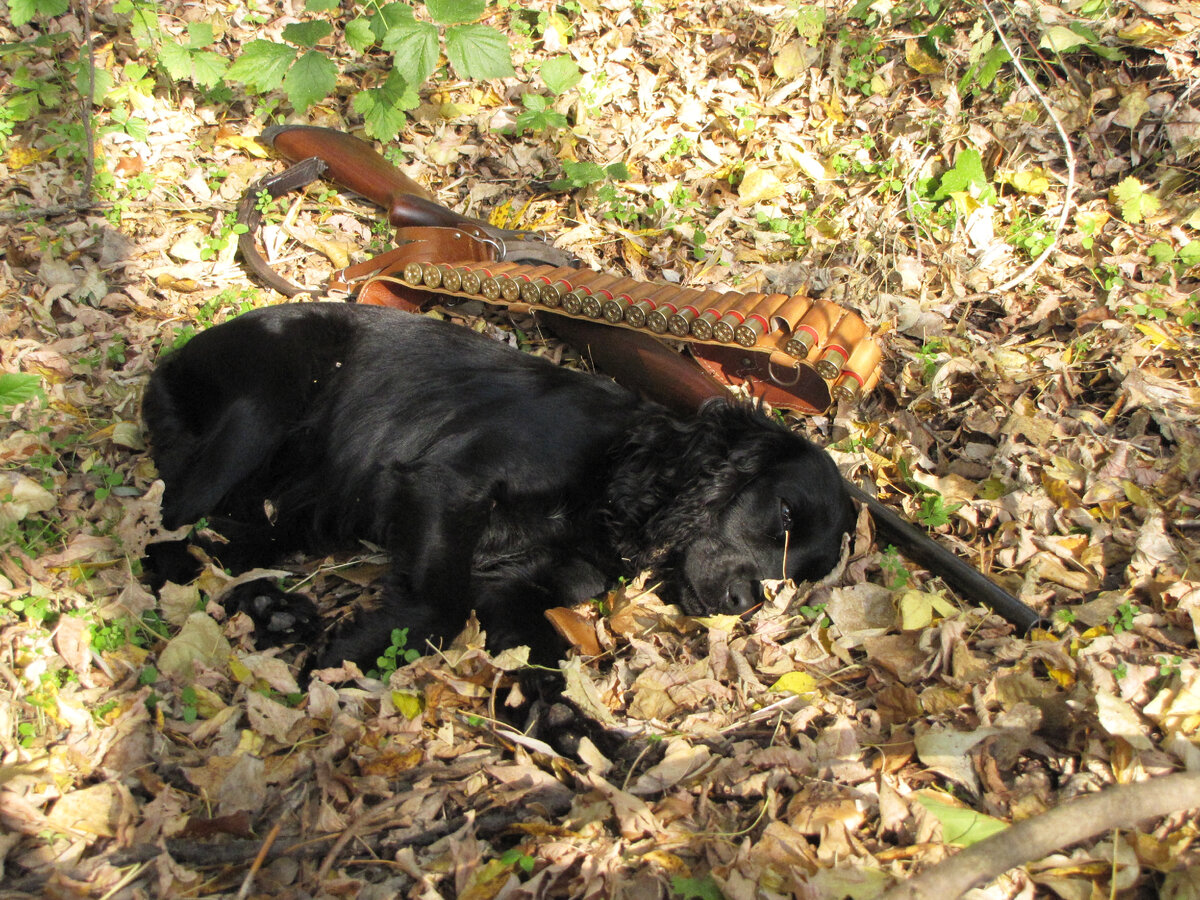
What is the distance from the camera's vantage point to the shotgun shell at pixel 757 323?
3.78 metres

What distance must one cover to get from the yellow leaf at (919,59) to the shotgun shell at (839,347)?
2.44m

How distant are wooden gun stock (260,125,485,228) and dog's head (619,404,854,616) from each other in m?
2.03

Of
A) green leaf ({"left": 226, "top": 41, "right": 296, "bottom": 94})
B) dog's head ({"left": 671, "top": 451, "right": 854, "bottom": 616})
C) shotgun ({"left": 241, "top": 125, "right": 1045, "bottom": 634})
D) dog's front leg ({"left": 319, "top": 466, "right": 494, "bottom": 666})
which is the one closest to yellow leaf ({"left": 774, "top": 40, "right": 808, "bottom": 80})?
shotgun ({"left": 241, "top": 125, "right": 1045, "bottom": 634})

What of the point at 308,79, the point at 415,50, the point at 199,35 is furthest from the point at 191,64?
the point at 415,50

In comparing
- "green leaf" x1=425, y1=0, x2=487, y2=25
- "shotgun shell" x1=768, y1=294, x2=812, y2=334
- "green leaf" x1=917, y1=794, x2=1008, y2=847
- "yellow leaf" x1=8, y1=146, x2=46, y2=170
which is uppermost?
"green leaf" x1=425, y1=0, x2=487, y2=25

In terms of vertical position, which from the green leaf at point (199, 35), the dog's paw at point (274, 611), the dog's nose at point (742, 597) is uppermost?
the green leaf at point (199, 35)

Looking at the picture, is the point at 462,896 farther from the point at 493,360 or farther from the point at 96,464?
the point at 96,464

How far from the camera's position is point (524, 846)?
2.17 metres

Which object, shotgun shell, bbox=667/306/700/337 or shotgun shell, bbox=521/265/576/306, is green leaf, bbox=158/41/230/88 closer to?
shotgun shell, bbox=521/265/576/306

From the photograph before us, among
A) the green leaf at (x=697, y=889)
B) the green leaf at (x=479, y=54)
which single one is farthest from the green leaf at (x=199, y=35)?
the green leaf at (x=697, y=889)

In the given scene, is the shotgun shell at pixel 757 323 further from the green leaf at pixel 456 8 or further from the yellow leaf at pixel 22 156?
the yellow leaf at pixel 22 156

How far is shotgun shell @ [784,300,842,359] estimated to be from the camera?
12.2 feet

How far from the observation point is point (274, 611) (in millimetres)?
3236

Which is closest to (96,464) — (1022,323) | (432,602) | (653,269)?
(432,602)
